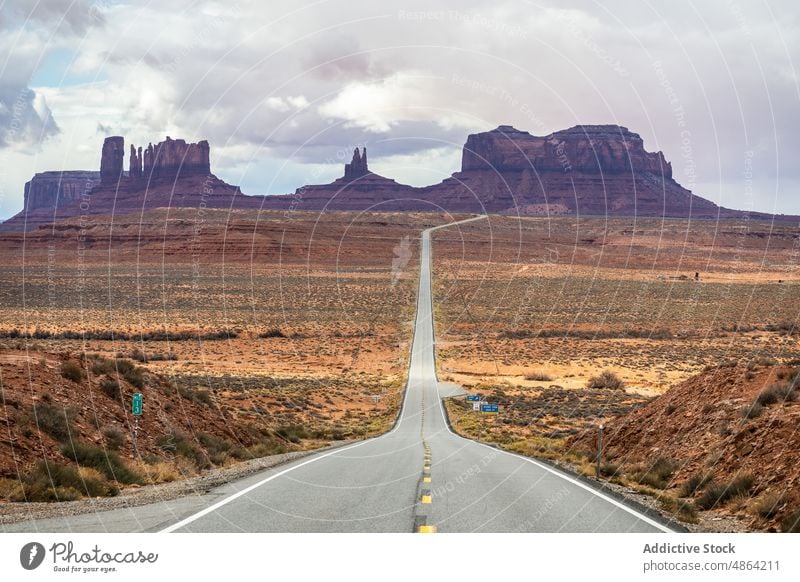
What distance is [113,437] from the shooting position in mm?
19547

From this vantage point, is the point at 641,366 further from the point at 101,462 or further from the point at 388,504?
the point at 388,504

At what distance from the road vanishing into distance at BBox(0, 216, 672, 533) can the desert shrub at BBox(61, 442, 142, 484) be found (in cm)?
250

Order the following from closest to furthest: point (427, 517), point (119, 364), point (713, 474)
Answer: point (427, 517), point (713, 474), point (119, 364)

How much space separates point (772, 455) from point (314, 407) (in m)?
33.3

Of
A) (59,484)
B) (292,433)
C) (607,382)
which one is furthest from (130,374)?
(607,382)

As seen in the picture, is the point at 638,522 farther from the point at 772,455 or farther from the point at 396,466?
the point at 396,466

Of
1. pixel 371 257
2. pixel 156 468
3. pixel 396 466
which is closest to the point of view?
pixel 156 468

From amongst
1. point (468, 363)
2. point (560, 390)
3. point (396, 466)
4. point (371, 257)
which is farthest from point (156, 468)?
point (371, 257)

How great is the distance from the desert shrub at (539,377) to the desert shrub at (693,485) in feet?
142

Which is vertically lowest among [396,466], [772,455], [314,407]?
[314,407]

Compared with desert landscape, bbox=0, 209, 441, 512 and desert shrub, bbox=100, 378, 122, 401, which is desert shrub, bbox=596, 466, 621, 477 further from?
desert shrub, bbox=100, 378, 122, 401

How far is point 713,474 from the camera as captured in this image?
661 inches

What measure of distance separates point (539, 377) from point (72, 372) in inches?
1706

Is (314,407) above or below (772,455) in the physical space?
below
